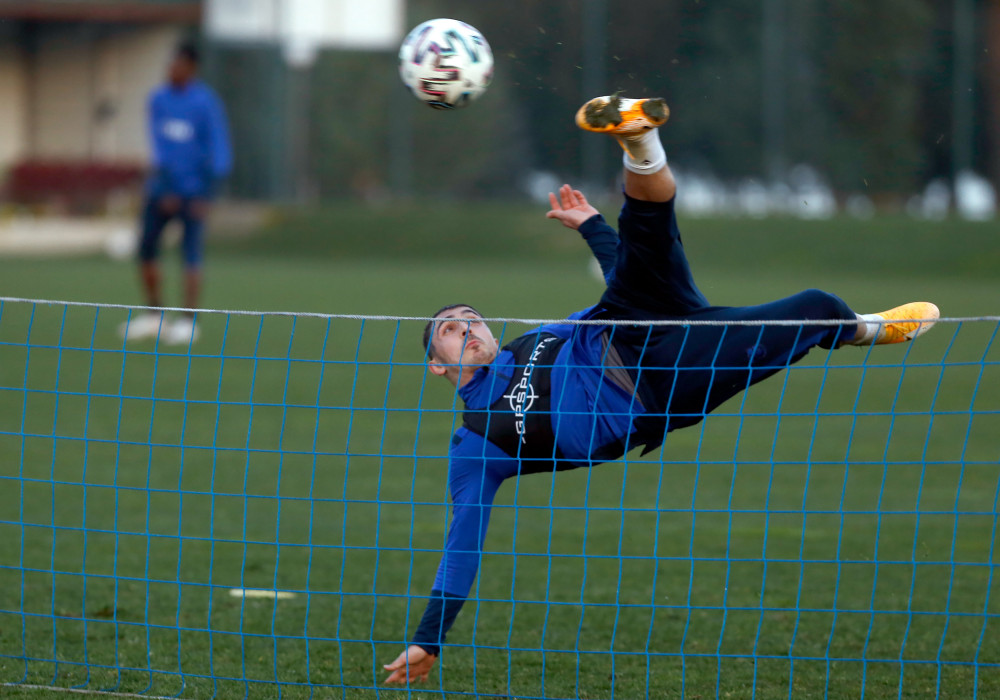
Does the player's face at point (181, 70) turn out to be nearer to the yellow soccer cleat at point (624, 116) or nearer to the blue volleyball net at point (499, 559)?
the blue volleyball net at point (499, 559)

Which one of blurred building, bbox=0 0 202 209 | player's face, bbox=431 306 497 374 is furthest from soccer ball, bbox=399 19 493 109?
blurred building, bbox=0 0 202 209

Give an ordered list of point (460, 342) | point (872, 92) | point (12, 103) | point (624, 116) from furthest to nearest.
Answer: point (12, 103) → point (872, 92) → point (460, 342) → point (624, 116)

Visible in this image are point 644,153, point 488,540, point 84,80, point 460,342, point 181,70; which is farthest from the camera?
point 84,80

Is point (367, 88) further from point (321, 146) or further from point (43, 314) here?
point (43, 314)

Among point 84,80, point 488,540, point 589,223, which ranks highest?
point 589,223

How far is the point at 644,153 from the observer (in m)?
3.21

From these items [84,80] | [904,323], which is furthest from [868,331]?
[84,80]

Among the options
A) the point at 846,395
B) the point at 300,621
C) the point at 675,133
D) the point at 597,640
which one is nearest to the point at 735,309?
the point at 597,640

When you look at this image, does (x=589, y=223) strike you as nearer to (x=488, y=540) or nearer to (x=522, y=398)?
(x=522, y=398)

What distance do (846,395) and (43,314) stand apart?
7.55m

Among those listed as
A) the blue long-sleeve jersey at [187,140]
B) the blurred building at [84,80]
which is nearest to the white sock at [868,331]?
the blue long-sleeve jersey at [187,140]

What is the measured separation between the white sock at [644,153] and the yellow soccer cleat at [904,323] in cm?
89

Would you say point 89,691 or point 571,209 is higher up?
point 571,209

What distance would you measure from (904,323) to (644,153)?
3.41ft
